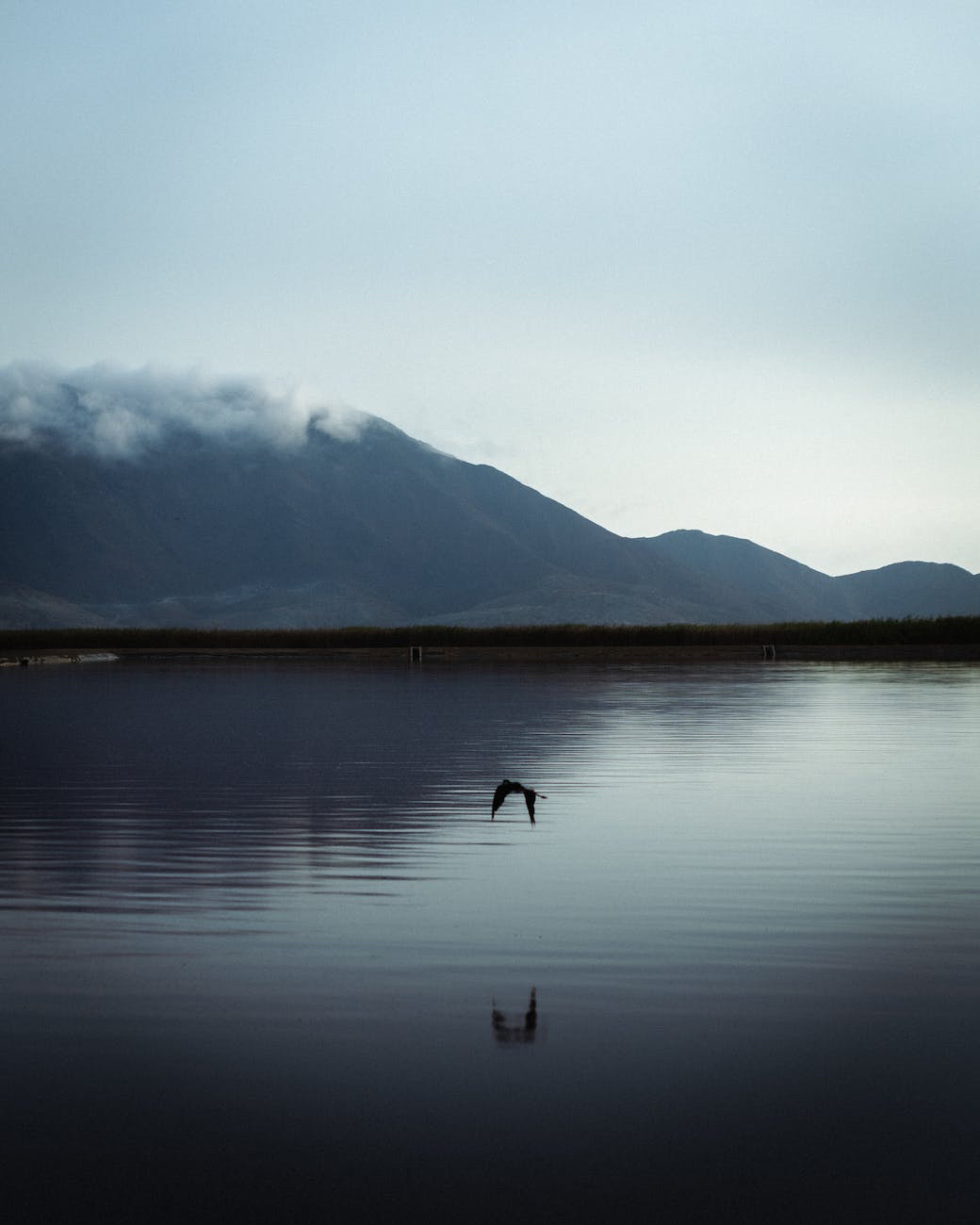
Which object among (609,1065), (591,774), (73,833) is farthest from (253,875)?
(591,774)

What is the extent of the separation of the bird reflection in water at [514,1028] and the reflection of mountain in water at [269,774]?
3945 mm

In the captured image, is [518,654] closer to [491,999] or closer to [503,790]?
[503,790]

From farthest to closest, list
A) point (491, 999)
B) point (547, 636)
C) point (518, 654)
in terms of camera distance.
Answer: point (547, 636) < point (518, 654) < point (491, 999)

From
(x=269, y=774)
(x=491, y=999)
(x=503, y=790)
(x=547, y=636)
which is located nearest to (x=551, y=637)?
(x=547, y=636)

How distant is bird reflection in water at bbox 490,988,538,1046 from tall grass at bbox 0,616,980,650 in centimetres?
8177

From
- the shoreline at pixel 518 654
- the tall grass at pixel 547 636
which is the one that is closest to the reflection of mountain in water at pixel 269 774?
the shoreline at pixel 518 654

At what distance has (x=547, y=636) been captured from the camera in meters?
95.8

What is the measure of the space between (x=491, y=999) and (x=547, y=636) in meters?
87.9

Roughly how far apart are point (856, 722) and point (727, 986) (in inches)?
932

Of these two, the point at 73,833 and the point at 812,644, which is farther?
the point at 812,644

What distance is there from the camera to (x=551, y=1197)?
529 cm

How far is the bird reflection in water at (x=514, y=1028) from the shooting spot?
7.11 metres

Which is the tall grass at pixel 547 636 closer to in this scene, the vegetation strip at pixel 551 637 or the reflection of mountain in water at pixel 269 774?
the vegetation strip at pixel 551 637

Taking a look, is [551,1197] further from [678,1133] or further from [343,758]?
[343,758]
